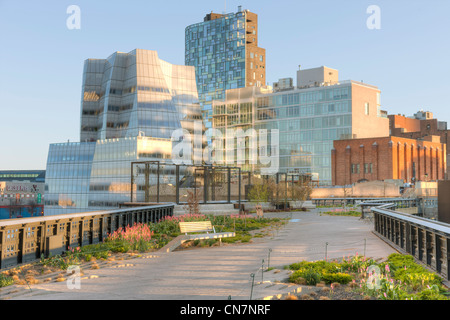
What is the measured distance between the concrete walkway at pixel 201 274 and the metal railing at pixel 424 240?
0.64 m

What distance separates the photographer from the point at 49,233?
1335 centimetres

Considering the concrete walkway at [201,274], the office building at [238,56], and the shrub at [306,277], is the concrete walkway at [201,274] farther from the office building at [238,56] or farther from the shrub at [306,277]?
the office building at [238,56]

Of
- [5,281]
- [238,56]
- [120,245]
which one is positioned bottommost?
[120,245]

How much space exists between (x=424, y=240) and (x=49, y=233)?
10292 millimetres

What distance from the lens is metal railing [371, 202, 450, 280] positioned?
9.95 meters

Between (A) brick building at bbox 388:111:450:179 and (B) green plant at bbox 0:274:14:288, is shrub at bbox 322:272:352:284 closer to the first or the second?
(B) green plant at bbox 0:274:14:288

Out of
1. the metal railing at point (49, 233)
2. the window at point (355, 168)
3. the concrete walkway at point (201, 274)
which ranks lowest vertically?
the concrete walkway at point (201, 274)

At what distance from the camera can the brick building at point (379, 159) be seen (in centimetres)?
9494

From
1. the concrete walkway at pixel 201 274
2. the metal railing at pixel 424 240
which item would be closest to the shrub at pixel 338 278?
the concrete walkway at pixel 201 274

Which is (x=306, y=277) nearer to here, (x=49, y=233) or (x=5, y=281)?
(x=5, y=281)

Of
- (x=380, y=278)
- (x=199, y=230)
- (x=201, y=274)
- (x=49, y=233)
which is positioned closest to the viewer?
(x=380, y=278)

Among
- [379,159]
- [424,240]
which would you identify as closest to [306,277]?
[424,240]

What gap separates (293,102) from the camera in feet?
389

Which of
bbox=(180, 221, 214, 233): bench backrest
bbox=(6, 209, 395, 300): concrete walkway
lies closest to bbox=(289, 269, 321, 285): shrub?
bbox=(6, 209, 395, 300): concrete walkway
